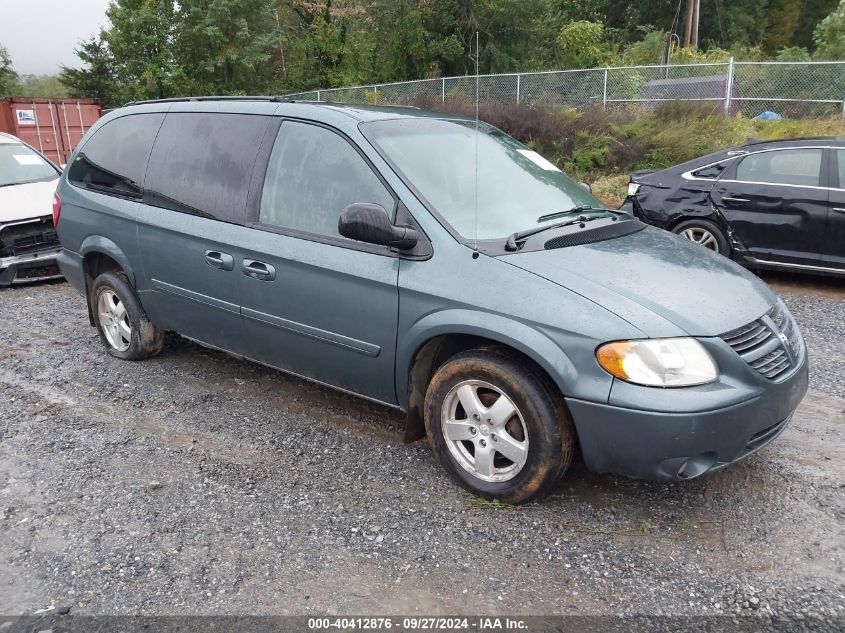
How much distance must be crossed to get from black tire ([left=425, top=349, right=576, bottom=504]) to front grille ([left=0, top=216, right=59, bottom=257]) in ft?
20.6

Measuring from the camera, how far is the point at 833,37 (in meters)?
37.4

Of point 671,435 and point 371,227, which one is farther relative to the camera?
point 371,227

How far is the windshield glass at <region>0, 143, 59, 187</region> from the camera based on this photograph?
8.50 m

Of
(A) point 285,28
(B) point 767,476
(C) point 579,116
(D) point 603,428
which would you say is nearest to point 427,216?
(D) point 603,428

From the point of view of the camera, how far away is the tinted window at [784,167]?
7219 millimetres

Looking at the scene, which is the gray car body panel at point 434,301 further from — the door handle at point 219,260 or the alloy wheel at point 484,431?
the alloy wheel at point 484,431

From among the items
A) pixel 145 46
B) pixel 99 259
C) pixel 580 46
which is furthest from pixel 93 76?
pixel 99 259

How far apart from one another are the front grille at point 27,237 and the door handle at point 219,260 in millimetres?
4623

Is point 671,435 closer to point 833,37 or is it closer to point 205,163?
point 205,163

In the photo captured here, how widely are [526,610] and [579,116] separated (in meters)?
13.2

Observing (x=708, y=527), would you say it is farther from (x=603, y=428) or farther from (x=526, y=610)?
(x=526, y=610)

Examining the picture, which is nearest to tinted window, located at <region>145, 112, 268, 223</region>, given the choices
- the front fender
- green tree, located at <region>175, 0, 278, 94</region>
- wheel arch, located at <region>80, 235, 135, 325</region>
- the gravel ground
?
wheel arch, located at <region>80, 235, 135, 325</region>

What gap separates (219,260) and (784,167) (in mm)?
6150

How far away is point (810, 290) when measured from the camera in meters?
7.37
